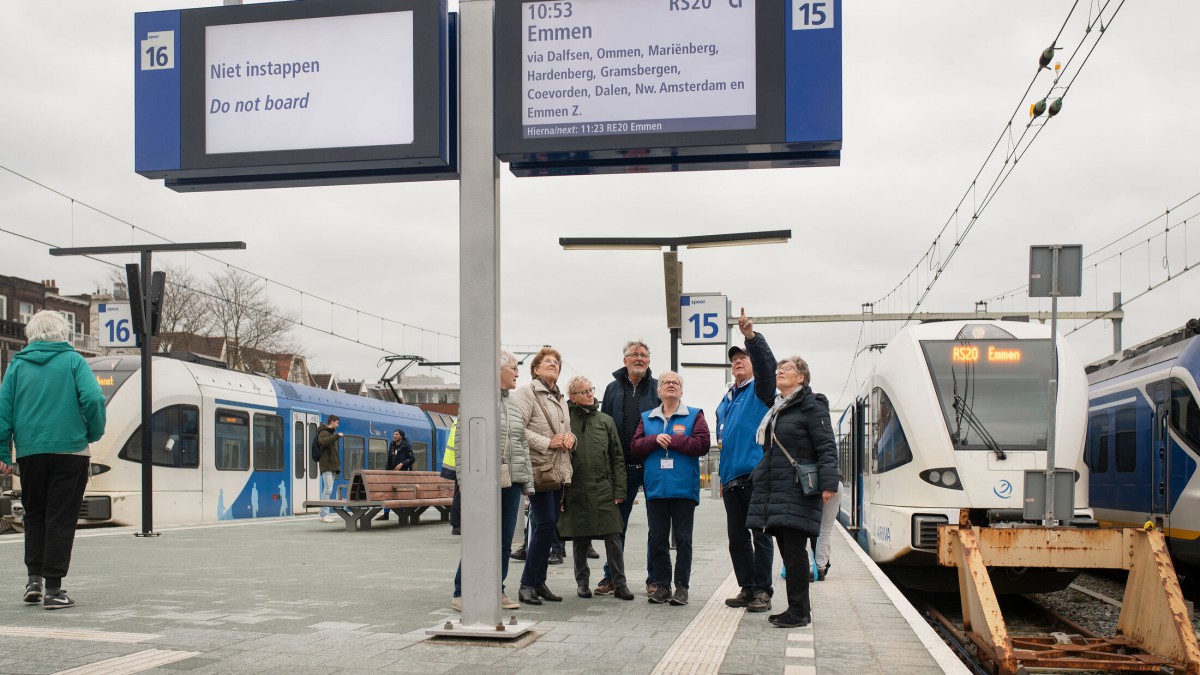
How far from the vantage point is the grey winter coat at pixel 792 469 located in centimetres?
710

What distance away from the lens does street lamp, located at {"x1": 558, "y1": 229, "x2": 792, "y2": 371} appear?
544 inches

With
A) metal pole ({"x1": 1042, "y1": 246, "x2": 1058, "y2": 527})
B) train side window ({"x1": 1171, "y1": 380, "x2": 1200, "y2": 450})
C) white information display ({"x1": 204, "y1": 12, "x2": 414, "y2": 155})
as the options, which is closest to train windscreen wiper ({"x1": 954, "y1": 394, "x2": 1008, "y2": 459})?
metal pole ({"x1": 1042, "y1": 246, "x2": 1058, "y2": 527})

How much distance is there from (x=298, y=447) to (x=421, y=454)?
888 cm

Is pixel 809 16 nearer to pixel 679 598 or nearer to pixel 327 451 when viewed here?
pixel 679 598

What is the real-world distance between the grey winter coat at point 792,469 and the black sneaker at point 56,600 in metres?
4.29

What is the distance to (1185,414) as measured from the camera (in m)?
12.7

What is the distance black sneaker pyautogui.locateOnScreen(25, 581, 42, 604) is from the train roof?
11756mm

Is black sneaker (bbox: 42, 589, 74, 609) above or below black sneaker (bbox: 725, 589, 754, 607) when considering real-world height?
above

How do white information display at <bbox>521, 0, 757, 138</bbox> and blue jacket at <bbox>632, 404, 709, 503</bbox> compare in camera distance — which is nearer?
white information display at <bbox>521, 0, 757, 138</bbox>

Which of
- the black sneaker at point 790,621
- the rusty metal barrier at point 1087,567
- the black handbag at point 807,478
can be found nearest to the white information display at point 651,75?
the black handbag at point 807,478

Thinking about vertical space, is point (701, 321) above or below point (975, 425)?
above

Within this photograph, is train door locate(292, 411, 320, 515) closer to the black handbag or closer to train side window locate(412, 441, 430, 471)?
train side window locate(412, 441, 430, 471)

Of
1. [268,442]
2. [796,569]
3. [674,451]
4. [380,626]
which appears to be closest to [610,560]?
[674,451]

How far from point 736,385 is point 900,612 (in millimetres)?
1964
